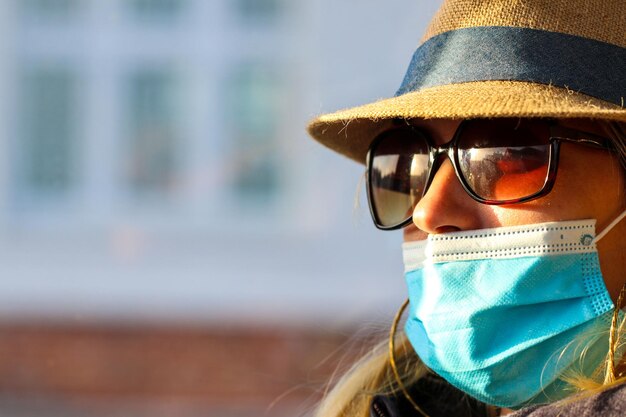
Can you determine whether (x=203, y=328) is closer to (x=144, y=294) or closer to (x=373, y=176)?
(x=144, y=294)

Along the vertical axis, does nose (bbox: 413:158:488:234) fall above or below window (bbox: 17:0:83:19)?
below

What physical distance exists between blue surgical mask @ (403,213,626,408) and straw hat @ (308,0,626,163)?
24 cm

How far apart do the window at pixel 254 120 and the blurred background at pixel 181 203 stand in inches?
0.4

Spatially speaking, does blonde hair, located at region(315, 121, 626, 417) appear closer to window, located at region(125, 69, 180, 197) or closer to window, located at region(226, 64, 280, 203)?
window, located at region(226, 64, 280, 203)

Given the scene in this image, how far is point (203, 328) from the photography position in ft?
23.1

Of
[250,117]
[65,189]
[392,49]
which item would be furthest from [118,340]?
[392,49]

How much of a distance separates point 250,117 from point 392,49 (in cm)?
124

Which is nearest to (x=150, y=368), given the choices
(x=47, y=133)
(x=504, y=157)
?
(x=47, y=133)

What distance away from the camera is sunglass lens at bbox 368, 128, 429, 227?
80.1 inches

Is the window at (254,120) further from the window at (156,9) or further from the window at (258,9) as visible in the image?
the window at (156,9)

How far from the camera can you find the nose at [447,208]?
193 cm

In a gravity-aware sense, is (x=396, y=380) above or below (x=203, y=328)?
above

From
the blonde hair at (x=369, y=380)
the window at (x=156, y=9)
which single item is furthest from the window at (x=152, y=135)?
the blonde hair at (x=369, y=380)

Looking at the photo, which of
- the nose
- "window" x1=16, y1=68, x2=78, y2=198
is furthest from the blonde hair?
"window" x1=16, y1=68, x2=78, y2=198
